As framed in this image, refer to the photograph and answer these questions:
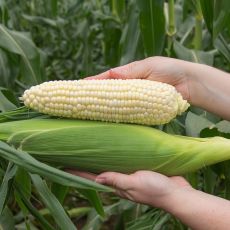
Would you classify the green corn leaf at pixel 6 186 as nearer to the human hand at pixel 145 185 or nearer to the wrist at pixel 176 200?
the human hand at pixel 145 185

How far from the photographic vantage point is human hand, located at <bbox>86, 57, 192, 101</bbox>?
1.68 m

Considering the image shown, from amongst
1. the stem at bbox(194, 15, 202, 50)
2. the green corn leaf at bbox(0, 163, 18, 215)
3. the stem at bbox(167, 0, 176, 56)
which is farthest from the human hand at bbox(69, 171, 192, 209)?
the stem at bbox(194, 15, 202, 50)

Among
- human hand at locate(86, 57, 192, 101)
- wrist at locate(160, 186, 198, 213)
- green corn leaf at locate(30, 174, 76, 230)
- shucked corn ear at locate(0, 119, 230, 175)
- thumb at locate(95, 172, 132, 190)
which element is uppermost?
human hand at locate(86, 57, 192, 101)

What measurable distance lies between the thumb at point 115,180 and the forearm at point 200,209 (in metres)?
0.12

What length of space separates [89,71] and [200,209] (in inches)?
79.8

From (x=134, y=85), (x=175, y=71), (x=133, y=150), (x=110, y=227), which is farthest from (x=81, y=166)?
(x=110, y=227)

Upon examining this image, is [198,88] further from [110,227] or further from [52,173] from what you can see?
[110,227]

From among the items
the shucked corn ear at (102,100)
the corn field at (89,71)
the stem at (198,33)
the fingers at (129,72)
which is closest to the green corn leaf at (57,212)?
the corn field at (89,71)

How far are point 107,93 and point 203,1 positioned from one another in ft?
2.52

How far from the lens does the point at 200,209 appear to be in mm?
1389

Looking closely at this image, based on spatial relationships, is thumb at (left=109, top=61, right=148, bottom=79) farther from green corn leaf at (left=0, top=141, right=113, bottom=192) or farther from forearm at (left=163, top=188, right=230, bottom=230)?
green corn leaf at (left=0, top=141, right=113, bottom=192)

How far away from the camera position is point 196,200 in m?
1.41

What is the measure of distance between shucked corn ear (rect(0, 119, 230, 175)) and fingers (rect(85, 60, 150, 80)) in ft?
0.78

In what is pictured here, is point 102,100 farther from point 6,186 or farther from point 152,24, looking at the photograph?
point 152,24
